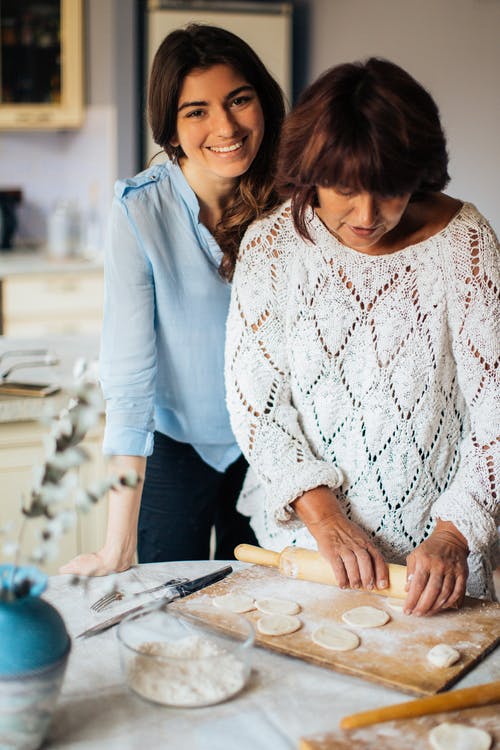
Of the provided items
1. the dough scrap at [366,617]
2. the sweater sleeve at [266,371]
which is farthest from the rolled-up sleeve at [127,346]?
the dough scrap at [366,617]

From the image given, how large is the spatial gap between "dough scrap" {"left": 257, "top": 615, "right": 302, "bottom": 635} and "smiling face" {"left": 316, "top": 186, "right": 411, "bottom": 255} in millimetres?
556

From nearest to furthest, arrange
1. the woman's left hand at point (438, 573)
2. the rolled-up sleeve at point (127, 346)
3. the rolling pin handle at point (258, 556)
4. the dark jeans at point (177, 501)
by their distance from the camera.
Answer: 1. the woman's left hand at point (438, 573)
2. the rolling pin handle at point (258, 556)
3. the rolled-up sleeve at point (127, 346)
4. the dark jeans at point (177, 501)

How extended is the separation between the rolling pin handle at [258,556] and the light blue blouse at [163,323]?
31cm

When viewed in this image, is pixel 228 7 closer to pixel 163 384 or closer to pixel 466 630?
pixel 163 384

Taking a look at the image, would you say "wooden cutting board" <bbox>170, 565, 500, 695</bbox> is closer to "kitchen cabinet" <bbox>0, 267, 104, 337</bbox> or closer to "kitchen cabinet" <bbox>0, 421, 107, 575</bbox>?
"kitchen cabinet" <bbox>0, 421, 107, 575</bbox>

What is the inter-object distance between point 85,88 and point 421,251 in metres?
3.66

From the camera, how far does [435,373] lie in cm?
146

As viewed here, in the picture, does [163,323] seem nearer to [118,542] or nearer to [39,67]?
[118,542]

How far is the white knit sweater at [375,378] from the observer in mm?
1437

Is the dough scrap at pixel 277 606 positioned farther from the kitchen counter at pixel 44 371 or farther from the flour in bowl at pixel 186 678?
the kitchen counter at pixel 44 371

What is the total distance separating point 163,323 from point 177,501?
14.6 inches

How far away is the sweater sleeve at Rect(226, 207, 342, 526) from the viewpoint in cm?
148

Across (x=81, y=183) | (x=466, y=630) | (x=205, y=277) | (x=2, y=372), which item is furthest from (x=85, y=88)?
(x=466, y=630)

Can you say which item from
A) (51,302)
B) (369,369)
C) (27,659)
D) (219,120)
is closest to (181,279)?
(219,120)
